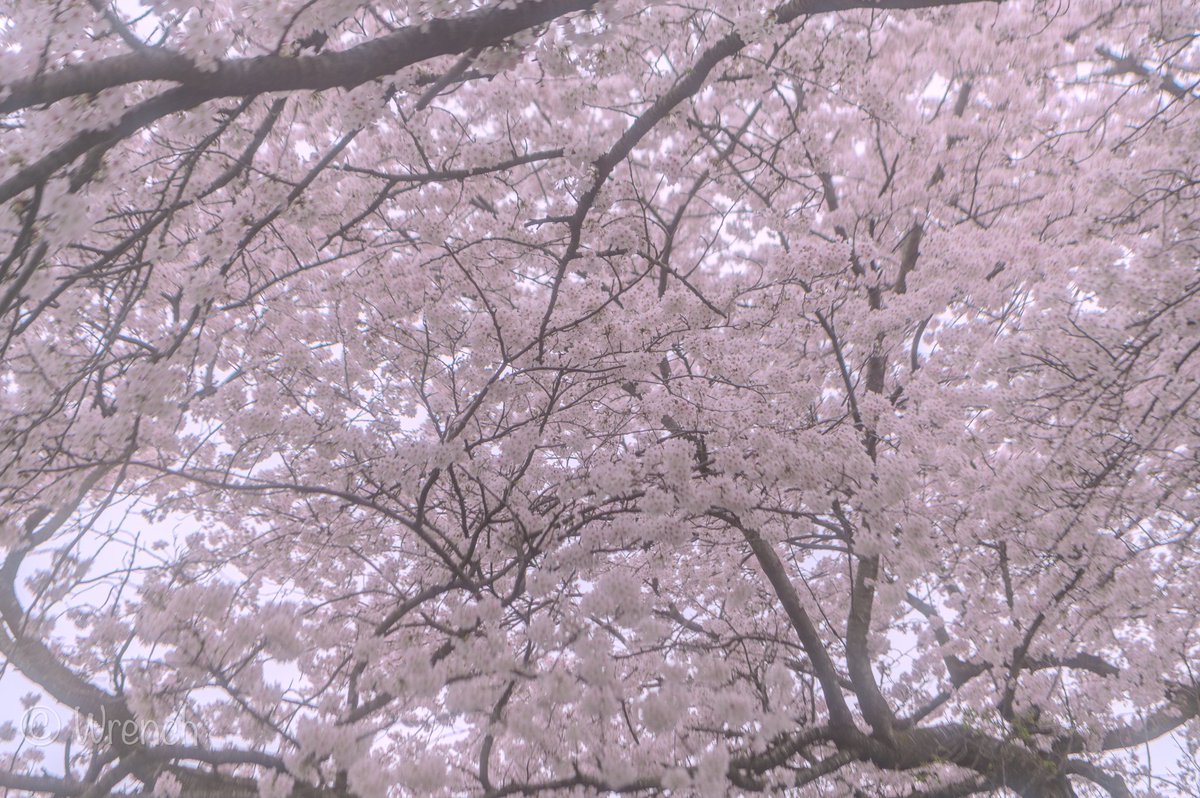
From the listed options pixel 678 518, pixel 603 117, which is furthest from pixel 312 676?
pixel 603 117

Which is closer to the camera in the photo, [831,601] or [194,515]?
[194,515]

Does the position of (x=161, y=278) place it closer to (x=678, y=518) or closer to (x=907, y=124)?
(x=678, y=518)

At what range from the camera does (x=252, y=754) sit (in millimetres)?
3641

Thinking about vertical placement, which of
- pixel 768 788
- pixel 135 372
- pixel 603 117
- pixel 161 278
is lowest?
pixel 768 788

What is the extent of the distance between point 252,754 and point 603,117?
317 inches

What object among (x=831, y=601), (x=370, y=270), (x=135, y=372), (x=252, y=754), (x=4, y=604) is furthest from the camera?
(x=831, y=601)

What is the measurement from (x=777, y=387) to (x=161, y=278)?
5353 mm

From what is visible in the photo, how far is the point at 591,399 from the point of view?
5777 mm

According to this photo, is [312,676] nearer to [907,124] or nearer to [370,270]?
[370,270]

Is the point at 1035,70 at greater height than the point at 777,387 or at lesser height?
greater

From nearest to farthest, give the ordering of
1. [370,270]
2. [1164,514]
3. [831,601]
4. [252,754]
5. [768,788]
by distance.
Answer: [252,754] < [768,788] < [370,270] < [1164,514] < [831,601]

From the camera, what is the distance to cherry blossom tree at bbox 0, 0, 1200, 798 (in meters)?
3.45

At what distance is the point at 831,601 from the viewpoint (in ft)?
28.1

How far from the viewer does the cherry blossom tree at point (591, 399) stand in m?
3.45
